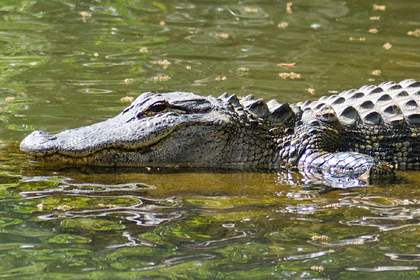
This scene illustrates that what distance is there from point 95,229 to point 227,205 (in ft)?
3.84

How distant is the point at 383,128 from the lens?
5.95m

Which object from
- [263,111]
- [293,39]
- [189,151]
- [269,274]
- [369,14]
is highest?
[369,14]

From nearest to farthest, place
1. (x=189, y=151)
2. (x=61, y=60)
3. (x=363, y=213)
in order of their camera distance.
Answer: (x=363, y=213)
(x=189, y=151)
(x=61, y=60)

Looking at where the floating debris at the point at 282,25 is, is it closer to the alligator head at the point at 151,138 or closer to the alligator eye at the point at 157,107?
the alligator head at the point at 151,138

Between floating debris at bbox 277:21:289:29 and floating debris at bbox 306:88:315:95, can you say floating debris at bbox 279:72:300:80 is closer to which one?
floating debris at bbox 306:88:315:95

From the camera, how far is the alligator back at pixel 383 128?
595 cm

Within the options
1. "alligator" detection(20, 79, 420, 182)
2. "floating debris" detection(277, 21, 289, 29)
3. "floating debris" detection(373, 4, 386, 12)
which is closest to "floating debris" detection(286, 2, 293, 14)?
"floating debris" detection(277, 21, 289, 29)

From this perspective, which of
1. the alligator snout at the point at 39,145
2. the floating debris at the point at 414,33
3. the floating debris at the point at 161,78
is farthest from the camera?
the floating debris at the point at 414,33

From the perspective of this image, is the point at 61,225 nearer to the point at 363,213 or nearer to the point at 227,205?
the point at 227,205

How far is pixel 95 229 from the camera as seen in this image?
3855 millimetres

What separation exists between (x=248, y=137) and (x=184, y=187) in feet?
3.70

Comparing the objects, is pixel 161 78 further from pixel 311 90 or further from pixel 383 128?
pixel 383 128

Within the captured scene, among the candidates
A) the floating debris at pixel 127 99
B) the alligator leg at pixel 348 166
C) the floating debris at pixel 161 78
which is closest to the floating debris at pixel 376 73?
the floating debris at pixel 161 78

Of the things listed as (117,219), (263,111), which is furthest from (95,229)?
(263,111)
